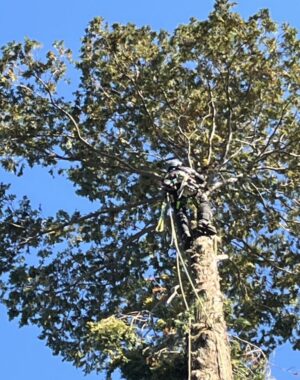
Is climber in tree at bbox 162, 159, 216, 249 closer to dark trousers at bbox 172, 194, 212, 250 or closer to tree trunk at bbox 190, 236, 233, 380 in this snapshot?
dark trousers at bbox 172, 194, 212, 250

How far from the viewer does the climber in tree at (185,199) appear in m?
9.13

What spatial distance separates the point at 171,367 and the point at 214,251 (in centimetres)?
183

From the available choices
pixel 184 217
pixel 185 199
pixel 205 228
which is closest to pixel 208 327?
pixel 205 228

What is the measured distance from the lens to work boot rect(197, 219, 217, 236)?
9203 millimetres

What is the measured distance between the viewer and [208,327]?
25.5 feet

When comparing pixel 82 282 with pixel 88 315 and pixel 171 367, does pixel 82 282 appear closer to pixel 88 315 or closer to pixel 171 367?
pixel 88 315

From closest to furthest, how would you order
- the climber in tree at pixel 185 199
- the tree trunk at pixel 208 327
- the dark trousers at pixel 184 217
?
1. the tree trunk at pixel 208 327
2. the climber in tree at pixel 185 199
3. the dark trousers at pixel 184 217

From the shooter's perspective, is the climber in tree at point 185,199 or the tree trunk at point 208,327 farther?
the climber in tree at point 185,199

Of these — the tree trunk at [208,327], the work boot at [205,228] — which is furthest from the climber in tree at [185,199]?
the tree trunk at [208,327]

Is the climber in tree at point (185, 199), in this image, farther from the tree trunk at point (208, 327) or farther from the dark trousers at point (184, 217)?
the tree trunk at point (208, 327)

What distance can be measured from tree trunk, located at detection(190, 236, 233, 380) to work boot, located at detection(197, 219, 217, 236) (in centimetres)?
29

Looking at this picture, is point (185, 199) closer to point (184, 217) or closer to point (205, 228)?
point (184, 217)

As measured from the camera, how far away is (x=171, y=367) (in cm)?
779

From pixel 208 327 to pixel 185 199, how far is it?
216 centimetres
